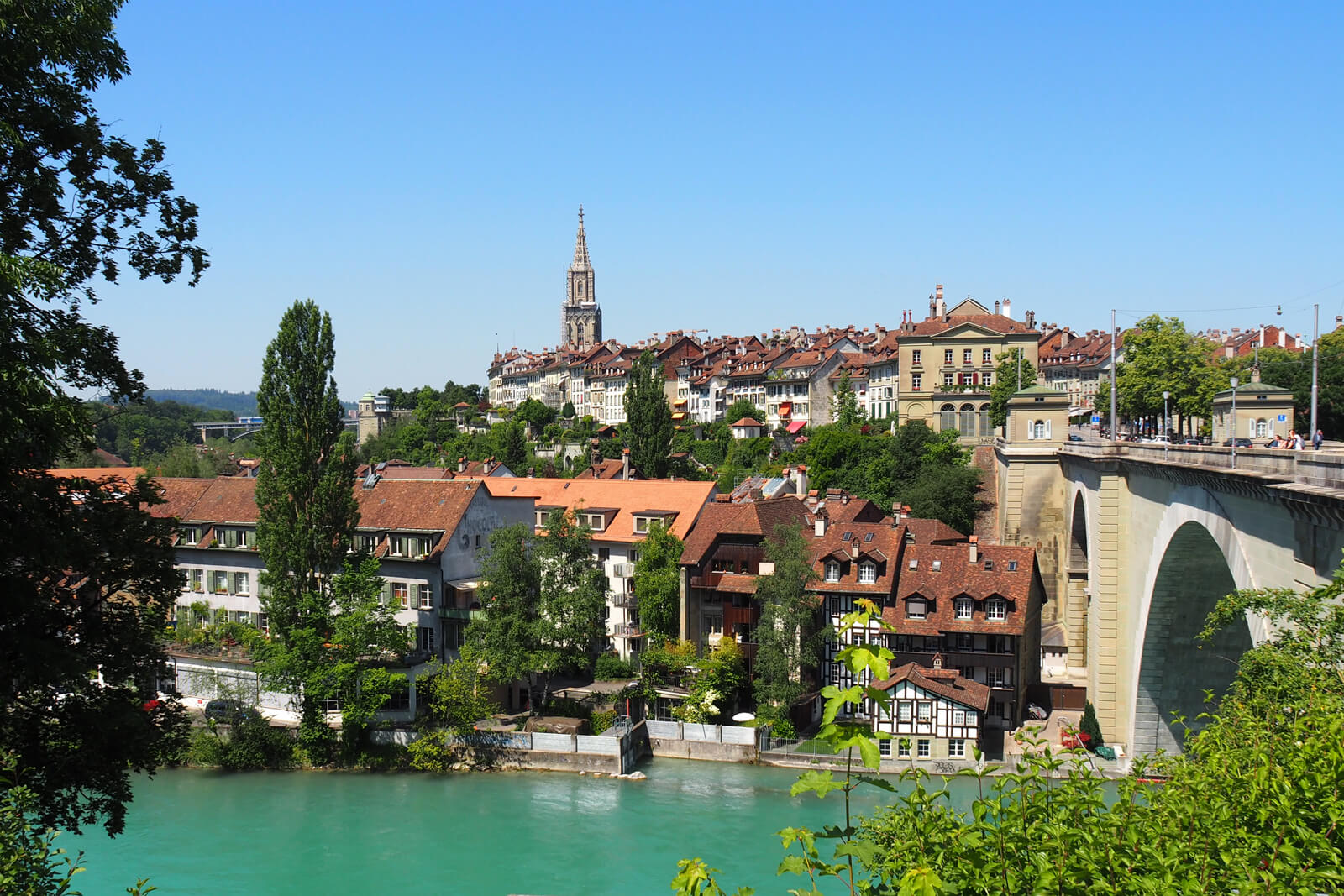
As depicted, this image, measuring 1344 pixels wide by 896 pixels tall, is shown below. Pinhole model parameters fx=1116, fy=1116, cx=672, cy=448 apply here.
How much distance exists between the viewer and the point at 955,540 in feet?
118

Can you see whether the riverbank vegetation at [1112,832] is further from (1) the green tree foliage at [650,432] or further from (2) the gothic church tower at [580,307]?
(2) the gothic church tower at [580,307]

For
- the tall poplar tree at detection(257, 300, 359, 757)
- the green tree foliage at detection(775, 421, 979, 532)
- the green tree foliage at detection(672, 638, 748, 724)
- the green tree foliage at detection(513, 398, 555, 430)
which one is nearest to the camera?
the tall poplar tree at detection(257, 300, 359, 757)

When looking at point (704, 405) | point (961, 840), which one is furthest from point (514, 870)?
point (704, 405)

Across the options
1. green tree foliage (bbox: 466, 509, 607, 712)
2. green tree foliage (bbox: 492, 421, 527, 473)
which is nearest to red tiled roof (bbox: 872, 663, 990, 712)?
green tree foliage (bbox: 466, 509, 607, 712)

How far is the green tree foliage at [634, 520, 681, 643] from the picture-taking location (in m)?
32.5

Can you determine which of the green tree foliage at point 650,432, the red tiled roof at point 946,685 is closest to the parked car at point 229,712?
the red tiled roof at point 946,685

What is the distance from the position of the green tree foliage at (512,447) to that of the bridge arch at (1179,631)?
5277 cm

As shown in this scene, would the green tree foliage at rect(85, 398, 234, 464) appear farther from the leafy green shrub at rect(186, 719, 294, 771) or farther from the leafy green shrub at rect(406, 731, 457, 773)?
the leafy green shrub at rect(406, 731, 457, 773)

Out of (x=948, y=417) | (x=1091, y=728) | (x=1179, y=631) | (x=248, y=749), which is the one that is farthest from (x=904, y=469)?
(x=248, y=749)

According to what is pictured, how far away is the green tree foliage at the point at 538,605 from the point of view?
29875 mm

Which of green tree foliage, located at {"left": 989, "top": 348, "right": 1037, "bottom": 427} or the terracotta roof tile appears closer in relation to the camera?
the terracotta roof tile

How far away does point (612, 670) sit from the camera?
3247cm

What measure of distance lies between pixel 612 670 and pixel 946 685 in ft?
31.2

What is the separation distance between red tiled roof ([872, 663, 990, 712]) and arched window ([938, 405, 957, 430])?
29859 millimetres
